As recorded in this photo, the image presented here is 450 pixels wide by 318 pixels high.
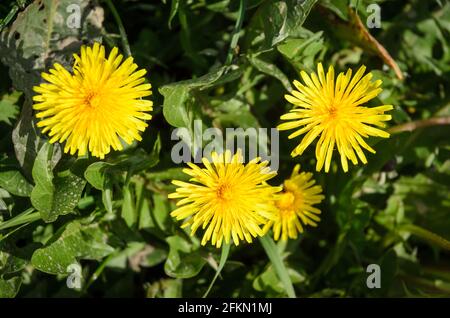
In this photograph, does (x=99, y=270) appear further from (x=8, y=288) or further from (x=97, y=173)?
(x=97, y=173)

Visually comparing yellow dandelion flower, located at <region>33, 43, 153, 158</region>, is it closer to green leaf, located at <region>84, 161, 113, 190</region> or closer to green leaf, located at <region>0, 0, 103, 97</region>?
green leaf, located at <region>84, 161, 113, 190</region>

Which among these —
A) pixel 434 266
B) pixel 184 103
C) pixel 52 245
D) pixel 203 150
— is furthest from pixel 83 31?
pixel 434 266

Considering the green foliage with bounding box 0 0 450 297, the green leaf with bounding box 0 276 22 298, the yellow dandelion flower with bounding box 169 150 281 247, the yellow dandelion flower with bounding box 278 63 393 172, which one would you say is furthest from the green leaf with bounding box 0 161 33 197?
the yellow dandelion flower with bounding box 278 63 393 172

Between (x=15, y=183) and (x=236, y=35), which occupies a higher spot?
(x=236, y=35)

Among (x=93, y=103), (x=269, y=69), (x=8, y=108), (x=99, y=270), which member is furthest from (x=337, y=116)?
(x=8, y=108)

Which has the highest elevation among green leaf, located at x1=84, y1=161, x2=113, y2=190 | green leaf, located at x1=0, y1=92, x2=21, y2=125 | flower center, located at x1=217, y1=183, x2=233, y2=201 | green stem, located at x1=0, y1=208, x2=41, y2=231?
green leaf, located at x1=0, y1=92, x2=21, y2=125

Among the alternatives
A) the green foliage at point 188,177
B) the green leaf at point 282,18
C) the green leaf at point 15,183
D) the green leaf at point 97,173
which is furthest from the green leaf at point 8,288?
the green leaf at point 282,18

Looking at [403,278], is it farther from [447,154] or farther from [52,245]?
[52,245]
